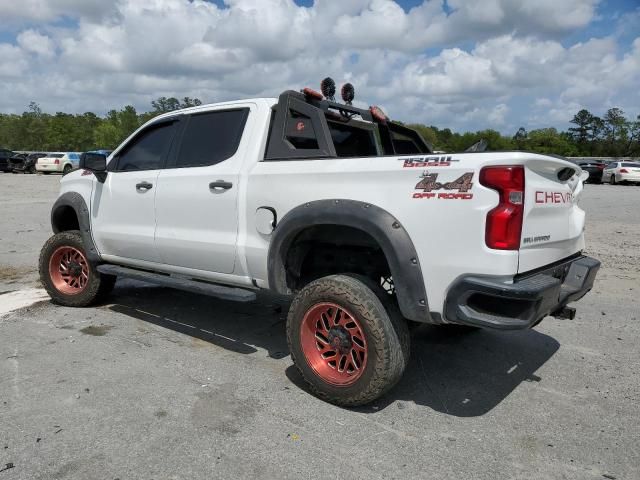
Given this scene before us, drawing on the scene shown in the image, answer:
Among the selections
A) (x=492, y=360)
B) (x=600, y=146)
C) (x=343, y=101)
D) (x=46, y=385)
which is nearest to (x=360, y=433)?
(x=492, y=360)

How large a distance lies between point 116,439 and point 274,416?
90cm

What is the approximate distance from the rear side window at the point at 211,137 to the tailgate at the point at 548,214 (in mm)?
2170

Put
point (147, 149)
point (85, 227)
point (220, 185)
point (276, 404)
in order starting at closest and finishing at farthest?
point (276, 404) < point (220, 185) < point (147, 149) < point (85, 227)

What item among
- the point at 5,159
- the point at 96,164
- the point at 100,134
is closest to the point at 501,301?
the point at 96,164

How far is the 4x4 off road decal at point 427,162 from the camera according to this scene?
3.00 metres

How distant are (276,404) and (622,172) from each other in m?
29.6

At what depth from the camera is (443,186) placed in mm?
2996

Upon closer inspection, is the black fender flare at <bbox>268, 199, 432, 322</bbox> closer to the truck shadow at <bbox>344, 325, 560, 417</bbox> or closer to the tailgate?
the tailgate

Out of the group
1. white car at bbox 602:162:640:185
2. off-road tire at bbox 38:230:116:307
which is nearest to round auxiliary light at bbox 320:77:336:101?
off-road tire at bbox 38:230:116:307

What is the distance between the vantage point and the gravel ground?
112 inches

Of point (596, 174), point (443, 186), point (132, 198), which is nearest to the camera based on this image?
point (443, 186)

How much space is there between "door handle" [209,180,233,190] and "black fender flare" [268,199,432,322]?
72cm

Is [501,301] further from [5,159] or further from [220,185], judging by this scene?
[5,159]

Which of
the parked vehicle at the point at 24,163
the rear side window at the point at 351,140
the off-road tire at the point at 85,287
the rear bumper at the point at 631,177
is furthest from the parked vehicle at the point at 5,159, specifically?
the rear side window at the point at 351,140
